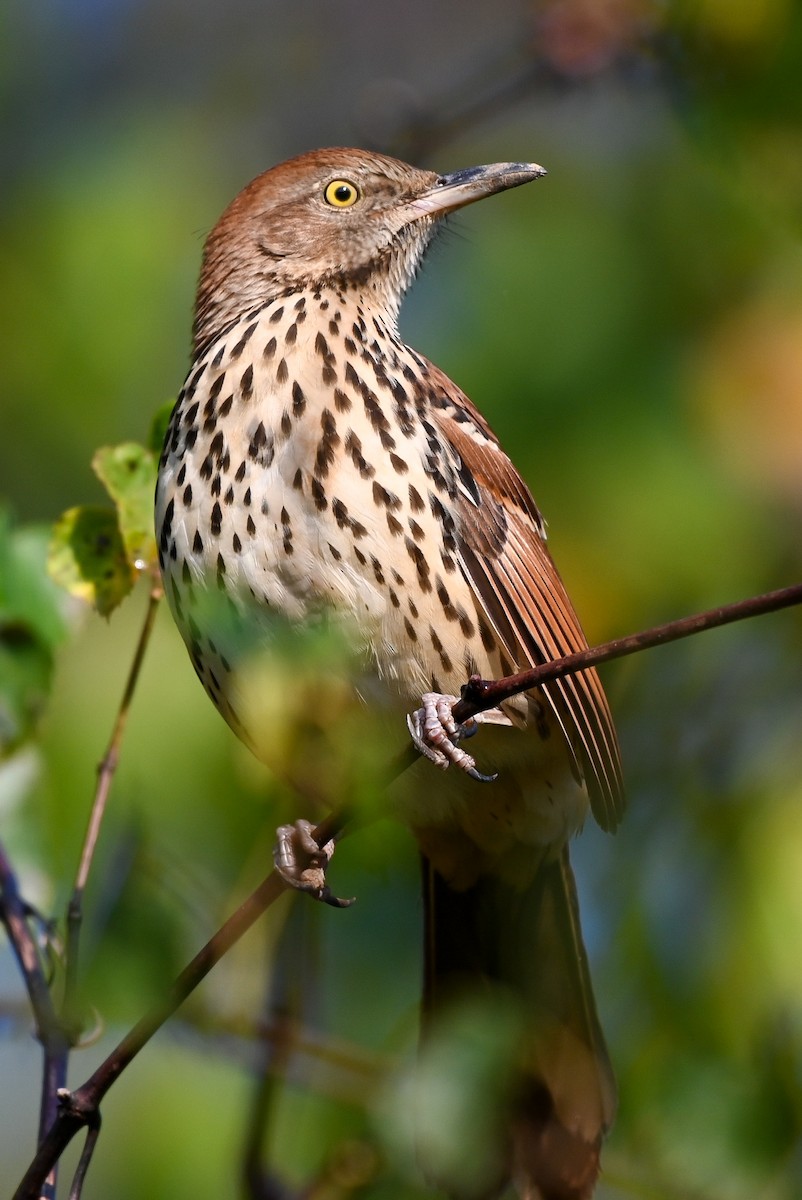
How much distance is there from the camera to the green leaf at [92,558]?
10.2ft

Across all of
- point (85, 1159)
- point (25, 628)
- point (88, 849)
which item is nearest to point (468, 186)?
point (25, 628)

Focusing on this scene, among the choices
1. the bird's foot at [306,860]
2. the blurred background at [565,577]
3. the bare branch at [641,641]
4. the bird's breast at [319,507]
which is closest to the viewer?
the bare branch at [641,641]

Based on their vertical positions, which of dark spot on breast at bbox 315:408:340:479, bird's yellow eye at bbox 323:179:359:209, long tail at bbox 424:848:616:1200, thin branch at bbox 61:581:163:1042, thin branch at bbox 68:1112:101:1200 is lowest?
long tail at bbox 424:848:616:1200

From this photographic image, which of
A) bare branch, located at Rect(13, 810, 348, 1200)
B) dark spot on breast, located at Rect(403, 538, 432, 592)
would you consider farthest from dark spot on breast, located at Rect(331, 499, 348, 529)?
bare branch, located at Rect(13, 810, 348, 1200)

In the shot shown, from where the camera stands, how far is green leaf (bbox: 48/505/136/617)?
3.10 metres

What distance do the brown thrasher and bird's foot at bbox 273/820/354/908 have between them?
0.28m

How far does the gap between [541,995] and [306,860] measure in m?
1.08

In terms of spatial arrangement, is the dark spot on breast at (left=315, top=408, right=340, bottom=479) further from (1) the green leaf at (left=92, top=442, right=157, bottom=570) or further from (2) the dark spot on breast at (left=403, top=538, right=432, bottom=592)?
(1) the green leaf at (left=92, top=442, right=157, bottom=570)

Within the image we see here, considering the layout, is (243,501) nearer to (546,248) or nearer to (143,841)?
(143,841)

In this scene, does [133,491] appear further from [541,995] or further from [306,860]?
[541,995]

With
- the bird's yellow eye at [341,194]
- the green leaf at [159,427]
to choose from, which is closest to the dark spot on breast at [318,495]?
the green leaf at [159,427]

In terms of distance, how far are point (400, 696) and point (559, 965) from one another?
102 centimetres

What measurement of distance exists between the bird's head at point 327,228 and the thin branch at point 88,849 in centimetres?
122

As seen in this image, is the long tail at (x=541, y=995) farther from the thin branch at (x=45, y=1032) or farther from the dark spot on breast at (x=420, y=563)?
the thin branch at (x=45, y=1032)
